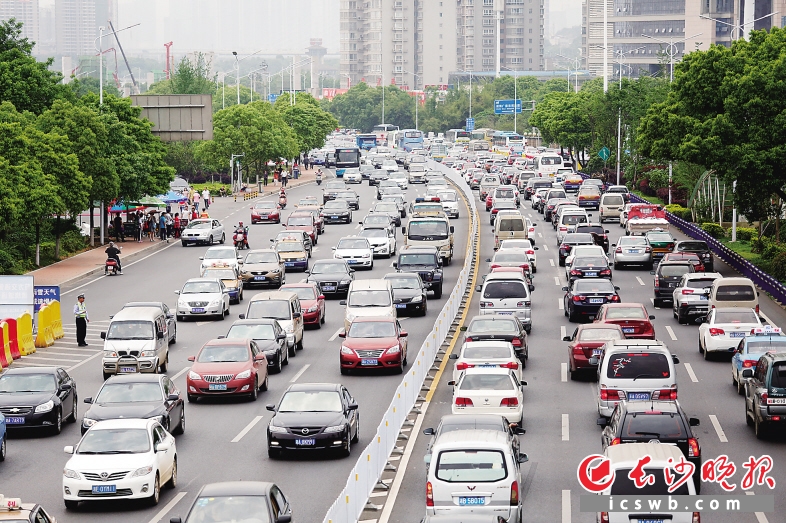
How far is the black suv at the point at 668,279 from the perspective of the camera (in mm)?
45875

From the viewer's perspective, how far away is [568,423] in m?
28.2

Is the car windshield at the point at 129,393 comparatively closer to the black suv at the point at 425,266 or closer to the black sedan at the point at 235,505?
the black sedan at the point at 235,505

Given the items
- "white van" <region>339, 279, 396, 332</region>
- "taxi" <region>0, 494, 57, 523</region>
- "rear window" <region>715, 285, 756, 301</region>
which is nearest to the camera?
"taxi" <region>0, 494, 57, 523</region>

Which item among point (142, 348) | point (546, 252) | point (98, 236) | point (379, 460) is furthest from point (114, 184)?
point (379, 460)

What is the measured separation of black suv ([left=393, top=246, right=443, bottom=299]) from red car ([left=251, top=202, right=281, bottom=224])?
3047cm

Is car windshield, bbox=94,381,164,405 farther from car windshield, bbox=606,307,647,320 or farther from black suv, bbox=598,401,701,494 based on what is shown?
Answer: car windshield, bbox=606,307,647,320

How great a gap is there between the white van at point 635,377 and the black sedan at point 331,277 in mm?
21966

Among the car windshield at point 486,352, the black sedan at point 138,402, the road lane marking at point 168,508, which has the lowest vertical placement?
the road lane marking at point 168,508

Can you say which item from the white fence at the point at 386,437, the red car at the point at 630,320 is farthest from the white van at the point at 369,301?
the red car at the point at 630,320

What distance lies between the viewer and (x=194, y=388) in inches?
1208

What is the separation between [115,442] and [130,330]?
1311 cm

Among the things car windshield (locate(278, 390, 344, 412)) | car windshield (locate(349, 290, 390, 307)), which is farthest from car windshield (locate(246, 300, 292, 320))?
car windshield (locate(278, 390, 344, 412))

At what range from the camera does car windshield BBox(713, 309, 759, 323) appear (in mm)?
35125

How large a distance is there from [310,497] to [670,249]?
39.2 meters
